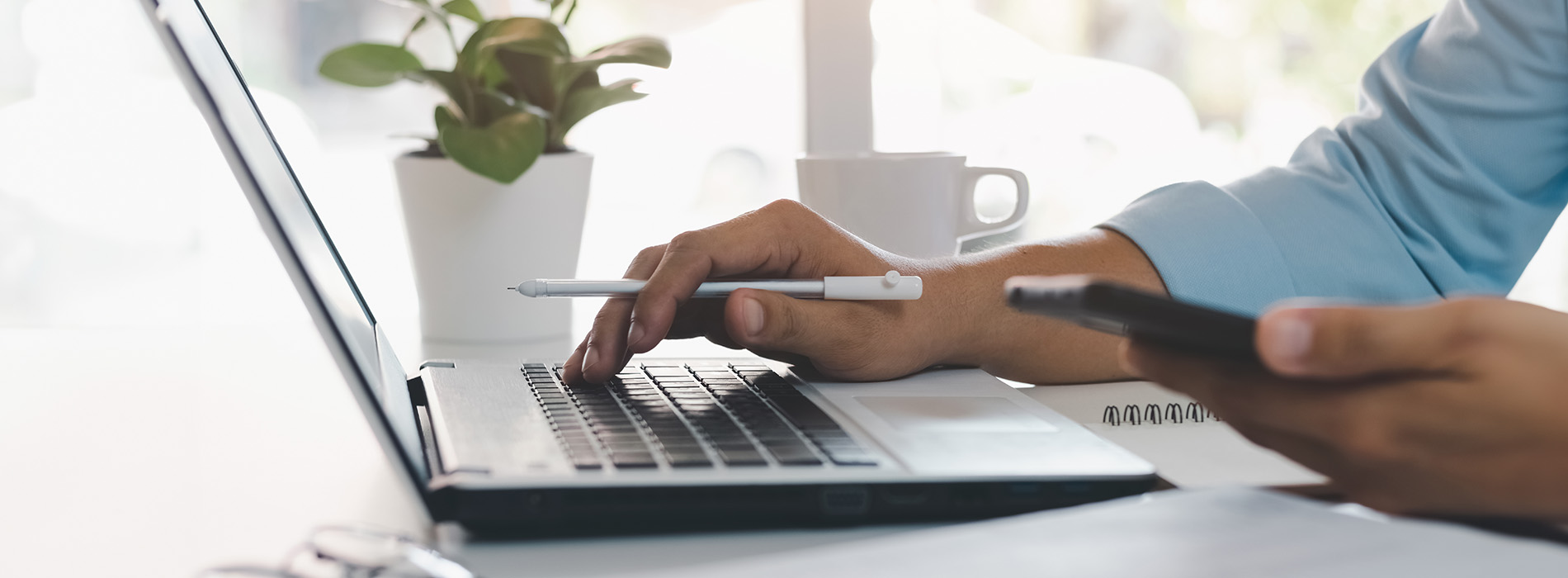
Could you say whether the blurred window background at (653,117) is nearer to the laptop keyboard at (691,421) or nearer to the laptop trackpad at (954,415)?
the laptop keyboard at (691,421)

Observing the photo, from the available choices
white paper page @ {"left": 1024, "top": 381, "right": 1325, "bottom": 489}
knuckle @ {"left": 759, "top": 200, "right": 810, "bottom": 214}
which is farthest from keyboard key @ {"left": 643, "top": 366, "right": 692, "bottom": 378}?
white paper page @ {"left": 1024, "top": 381, "right": 1325, "bottom": 489}

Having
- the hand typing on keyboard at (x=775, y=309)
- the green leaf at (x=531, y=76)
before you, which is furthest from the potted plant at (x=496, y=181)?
the hand typing on keyboard at (x=775, y=309)

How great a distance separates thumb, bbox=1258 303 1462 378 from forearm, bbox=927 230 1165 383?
326mm

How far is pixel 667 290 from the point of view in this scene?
1.95 feet

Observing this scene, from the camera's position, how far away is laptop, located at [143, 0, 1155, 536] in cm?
36

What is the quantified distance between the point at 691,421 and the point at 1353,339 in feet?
0.83

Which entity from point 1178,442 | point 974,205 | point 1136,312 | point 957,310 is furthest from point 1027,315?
point 1136,312

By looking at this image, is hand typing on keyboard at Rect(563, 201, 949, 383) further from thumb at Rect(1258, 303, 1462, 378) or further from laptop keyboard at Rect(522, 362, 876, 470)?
thumb at Rect(1258, 303, 1462, 378)

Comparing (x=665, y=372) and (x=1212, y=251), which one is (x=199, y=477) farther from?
(x=1212, y=251)

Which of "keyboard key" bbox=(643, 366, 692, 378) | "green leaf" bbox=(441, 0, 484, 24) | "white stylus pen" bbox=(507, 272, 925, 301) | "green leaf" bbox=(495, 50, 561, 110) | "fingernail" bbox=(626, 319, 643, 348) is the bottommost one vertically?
"keyboard key" bbox=(643, 366, 692, 378)

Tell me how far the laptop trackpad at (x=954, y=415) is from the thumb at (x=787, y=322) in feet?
0.18

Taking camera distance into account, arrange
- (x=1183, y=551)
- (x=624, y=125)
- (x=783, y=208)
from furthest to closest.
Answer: (x=624, y=125) < (x=783, y=208) < (x=1183, y=551)

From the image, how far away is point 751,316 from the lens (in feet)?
1.90

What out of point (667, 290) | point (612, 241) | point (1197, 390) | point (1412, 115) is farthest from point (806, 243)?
point (612, 241)
